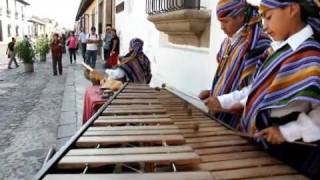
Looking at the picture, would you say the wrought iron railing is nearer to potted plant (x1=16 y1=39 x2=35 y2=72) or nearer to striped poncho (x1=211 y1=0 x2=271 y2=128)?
striped poncho (x1=211 y1=0 x2=271 y2=128)

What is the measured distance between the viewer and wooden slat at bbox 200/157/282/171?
1799mm

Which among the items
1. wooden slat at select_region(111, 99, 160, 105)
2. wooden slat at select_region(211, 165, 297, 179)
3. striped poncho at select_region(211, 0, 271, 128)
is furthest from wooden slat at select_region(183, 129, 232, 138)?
wooden slat at select_region(111, 99, 160, 105)

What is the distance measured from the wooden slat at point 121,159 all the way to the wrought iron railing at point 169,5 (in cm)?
→ 331

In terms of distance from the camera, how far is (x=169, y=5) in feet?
18.5

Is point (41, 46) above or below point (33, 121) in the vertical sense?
above

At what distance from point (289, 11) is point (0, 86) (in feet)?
35.5

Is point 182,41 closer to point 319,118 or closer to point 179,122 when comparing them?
point 179,122

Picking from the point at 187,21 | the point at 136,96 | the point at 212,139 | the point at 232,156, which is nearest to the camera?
the point at 232,156

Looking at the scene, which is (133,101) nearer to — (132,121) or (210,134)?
(132,121)

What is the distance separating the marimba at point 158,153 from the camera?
1.73 meters

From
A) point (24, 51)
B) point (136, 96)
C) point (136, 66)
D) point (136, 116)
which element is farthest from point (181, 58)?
point (24, 51)

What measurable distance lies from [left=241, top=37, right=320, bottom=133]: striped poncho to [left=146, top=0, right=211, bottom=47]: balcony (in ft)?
8.95

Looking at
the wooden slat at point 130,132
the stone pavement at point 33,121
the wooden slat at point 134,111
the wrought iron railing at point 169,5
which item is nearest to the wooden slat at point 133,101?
the wooden slat at point 134,111

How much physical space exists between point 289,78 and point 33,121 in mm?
5765
